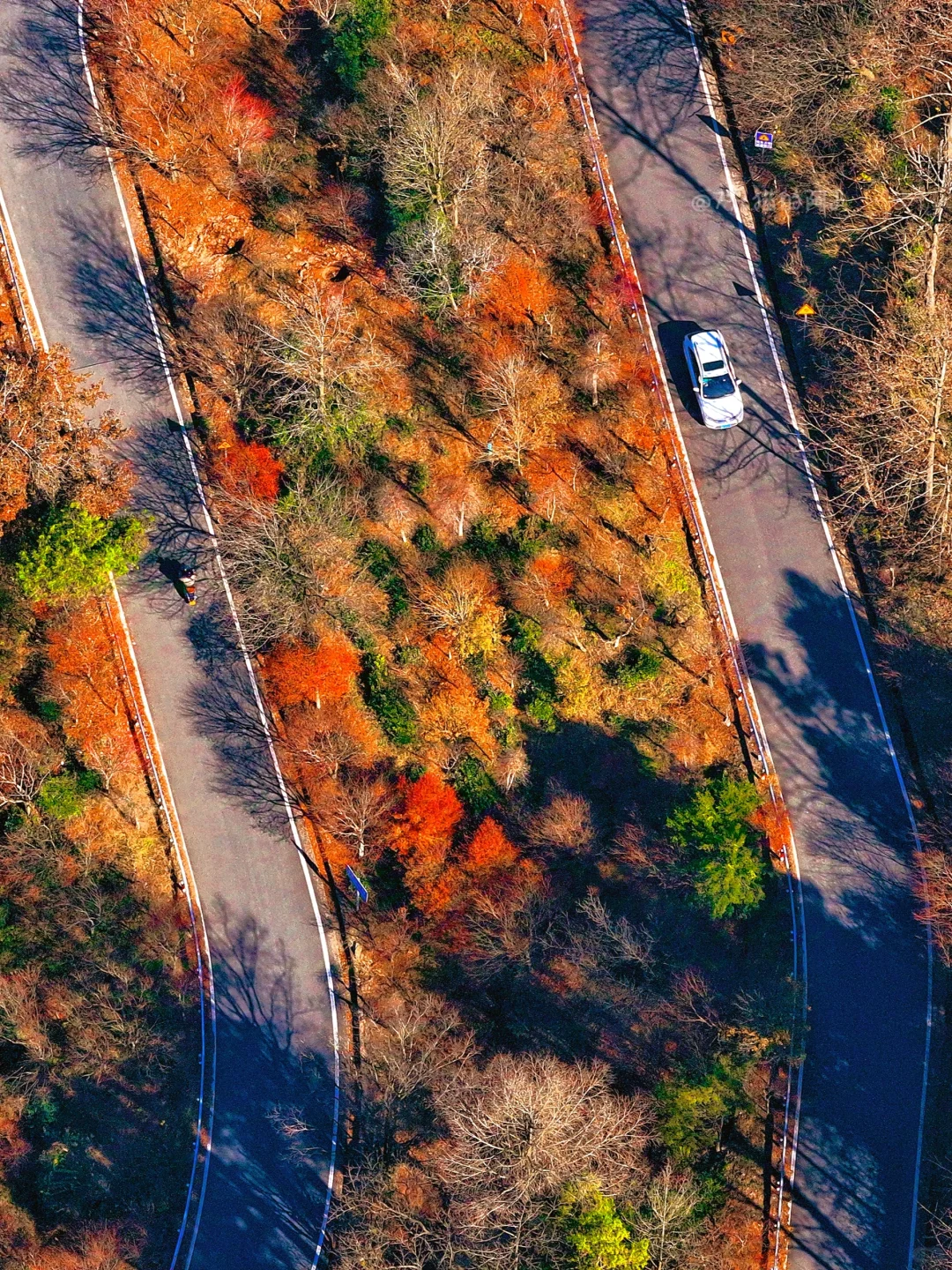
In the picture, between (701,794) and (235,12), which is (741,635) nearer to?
(701,794)

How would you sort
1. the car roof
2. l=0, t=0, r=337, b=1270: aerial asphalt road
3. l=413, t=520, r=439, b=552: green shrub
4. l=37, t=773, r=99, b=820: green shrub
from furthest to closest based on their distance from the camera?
l=413, t=520, r=439, b=552: green shrub
the car roof
l=37, t=773, r=99, b=820: green shrub
l=0, t=0, r=337, b=1270: aerial asphalt road

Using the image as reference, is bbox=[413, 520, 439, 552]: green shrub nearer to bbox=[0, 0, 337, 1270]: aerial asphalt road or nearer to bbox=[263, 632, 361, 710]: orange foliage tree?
bbox=[263, 632, 361, 710]: orange foliage tree

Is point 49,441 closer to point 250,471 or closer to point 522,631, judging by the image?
point 250,471

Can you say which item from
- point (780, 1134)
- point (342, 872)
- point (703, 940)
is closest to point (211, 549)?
point (342, 872)

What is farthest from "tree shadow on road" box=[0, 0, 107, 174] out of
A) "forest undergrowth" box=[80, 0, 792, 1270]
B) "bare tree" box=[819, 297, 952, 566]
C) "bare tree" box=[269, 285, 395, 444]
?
"bare tree" box=[819, 297, 952, 566]

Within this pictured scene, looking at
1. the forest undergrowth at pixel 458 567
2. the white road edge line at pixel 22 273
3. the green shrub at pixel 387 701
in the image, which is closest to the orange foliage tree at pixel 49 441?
the white road edge line at pixel 22 273
